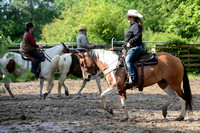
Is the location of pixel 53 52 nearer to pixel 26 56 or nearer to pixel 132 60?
pixel 26 56

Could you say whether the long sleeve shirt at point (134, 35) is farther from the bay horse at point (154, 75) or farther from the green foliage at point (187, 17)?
the green foliage at point (187, 17)

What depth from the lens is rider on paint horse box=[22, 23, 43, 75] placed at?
11430 millimetres

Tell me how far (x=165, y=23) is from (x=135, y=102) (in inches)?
893

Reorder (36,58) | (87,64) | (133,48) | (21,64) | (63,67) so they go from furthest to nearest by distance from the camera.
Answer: (63,67)
(36,58)
(21,64)
(87,64)
(133,48)

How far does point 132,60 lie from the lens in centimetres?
752

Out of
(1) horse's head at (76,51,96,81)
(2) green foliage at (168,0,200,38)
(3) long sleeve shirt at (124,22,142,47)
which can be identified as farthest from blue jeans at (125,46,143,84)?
(2) green foliage at (168,0,200,38)

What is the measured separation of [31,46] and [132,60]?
5184mm

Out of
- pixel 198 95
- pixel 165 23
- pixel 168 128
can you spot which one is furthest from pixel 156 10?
pixel 168 128

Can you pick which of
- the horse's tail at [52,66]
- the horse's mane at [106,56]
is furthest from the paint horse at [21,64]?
the horse's mane at [106,56]

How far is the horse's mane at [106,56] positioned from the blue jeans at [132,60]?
36 cm

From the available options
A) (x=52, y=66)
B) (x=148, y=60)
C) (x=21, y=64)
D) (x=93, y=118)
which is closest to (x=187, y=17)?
(x=52, y=66)

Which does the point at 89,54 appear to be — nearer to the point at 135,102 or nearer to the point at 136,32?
the point at 136,32

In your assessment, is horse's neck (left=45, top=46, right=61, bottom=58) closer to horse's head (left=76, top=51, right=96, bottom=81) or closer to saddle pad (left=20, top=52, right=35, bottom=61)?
saddle pad (left=20, top=52, right=35, bottom=61)

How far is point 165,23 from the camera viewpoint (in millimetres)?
31812
